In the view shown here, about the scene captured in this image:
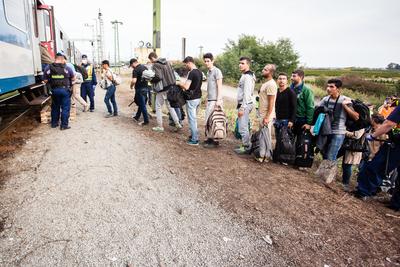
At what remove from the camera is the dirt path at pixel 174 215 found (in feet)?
8.66

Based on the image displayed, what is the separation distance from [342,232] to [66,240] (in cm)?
306

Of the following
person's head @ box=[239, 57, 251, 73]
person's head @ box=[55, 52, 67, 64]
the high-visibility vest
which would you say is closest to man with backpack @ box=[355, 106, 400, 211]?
person's head @ box=[239, 57, 251, 73]

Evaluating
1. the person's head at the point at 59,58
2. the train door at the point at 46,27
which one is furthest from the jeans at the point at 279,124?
the train door at the point at 46,27

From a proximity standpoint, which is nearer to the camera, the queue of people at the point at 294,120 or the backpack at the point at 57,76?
the queue of people at the point at 294,120

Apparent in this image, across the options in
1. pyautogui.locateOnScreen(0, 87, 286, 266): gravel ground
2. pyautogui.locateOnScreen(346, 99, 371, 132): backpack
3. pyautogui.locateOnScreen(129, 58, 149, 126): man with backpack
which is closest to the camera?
pyautogui.locateOnScreen(0, 87, 286, 266): gravel ground

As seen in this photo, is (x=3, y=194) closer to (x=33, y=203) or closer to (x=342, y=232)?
(x=33, y=203)

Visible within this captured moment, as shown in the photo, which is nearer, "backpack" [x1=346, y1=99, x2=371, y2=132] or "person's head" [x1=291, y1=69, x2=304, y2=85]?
"backpack" [x1=346, y1=99, x2=371, y2=132]

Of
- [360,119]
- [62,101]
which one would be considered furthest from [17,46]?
[360,119]

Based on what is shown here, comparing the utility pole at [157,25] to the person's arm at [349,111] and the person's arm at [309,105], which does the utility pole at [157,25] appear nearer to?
the person's arm at [309,105]

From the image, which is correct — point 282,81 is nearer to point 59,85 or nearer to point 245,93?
point 245,93

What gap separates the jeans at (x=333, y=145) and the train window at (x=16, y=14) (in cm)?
652

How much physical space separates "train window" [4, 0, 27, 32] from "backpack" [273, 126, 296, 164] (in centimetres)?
576

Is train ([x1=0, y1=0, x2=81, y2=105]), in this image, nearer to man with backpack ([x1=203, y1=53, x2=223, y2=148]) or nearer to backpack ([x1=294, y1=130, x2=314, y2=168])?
man with backpack ([x1=203, y1=53, x2=223, y2=148])

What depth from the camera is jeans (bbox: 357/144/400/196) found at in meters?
3.97
